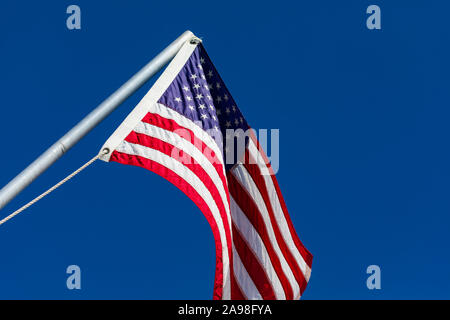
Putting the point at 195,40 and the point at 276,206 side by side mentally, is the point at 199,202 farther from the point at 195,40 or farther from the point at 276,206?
the point at 276,206

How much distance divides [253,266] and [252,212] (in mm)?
1433

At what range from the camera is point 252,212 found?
17.3m

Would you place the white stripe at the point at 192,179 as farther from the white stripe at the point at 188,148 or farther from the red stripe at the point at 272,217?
the red stripe at the point at 272,217

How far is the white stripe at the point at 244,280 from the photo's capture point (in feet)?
54.5

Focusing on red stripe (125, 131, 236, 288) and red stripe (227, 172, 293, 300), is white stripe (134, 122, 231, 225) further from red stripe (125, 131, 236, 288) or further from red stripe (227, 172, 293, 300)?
red stripe (227, 172, 293, 300)

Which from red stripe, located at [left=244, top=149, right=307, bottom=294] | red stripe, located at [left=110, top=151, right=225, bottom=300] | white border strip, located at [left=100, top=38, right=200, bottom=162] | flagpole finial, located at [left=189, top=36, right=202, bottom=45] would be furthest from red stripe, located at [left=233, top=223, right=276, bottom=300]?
flagpole finial, located at [left=189, top=36, right=202, bottom=45]

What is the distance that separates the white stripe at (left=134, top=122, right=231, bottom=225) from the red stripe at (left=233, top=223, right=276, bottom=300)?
265cm

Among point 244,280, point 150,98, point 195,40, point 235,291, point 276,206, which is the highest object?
point 195,40

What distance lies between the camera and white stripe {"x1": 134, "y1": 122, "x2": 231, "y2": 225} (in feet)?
43.2

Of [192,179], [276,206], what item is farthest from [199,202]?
[276,206]

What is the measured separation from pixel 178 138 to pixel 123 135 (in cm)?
181

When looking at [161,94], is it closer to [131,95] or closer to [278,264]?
[131,95]

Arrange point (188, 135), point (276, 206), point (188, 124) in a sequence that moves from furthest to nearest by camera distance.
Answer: point (276, 206), point (188, 124), point (188, 135)

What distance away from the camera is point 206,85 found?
15953 millimetres
